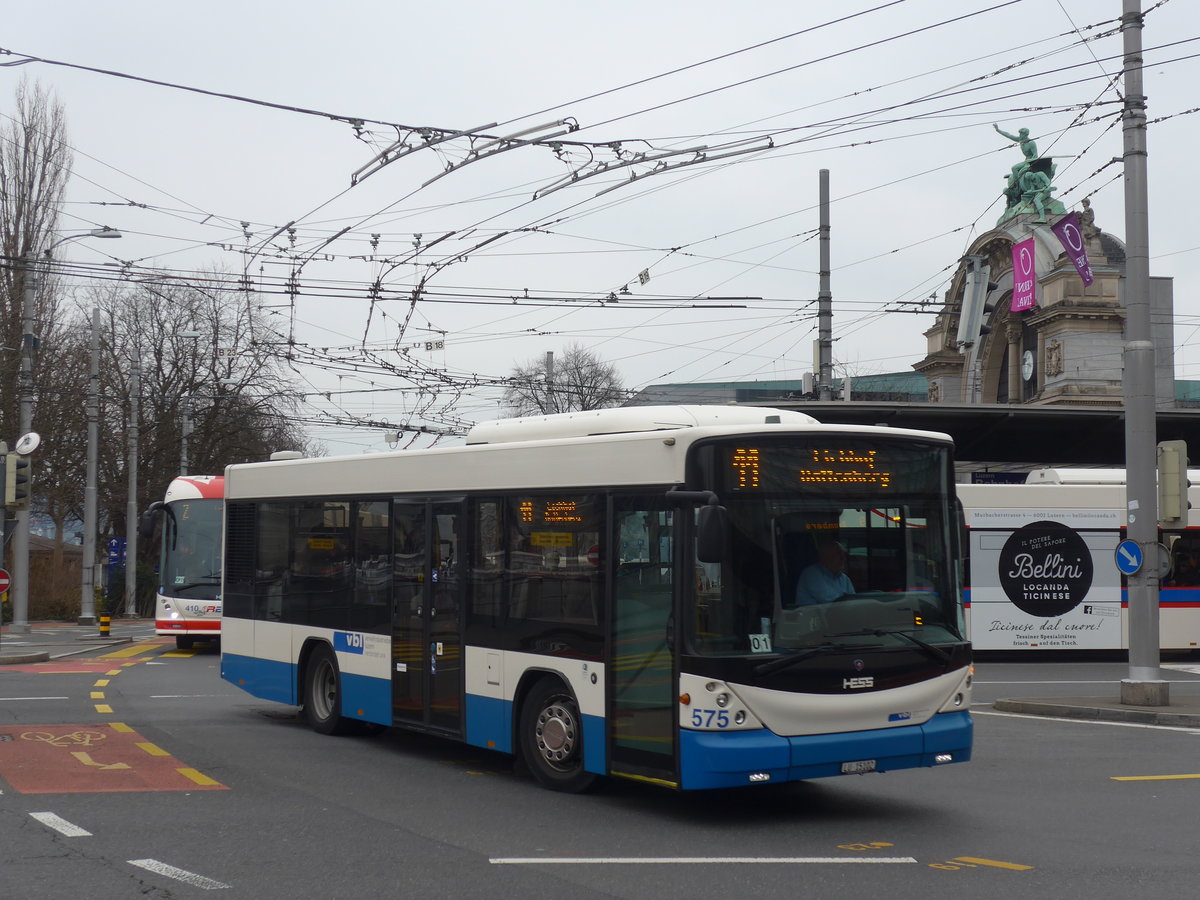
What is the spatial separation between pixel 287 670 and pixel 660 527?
5.74 metres

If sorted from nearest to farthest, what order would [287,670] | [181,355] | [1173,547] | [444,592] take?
[444,592]
[287,670]
[1173,547]
[181,355]

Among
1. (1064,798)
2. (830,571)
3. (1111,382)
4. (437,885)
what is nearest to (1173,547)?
(1064,798)

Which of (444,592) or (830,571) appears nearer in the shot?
(830,571)

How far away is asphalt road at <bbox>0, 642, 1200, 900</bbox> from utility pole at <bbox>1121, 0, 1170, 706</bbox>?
2.24 meters

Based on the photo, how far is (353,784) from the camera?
10.1 m

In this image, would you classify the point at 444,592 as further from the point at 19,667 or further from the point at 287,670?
the point at 19,667

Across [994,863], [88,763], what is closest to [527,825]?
[994,863]

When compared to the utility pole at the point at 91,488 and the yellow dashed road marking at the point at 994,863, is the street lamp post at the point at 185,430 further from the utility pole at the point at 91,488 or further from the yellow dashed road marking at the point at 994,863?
the yellow dashed road marking at the point at 994,863

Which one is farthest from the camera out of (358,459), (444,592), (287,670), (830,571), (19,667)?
(19,667)

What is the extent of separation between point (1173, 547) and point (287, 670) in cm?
1641

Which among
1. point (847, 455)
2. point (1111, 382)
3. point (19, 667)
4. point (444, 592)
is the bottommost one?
point (19, 667)

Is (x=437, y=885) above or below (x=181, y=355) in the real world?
below

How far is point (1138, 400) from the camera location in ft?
51.3

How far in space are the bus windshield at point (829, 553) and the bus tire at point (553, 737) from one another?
149 cm
